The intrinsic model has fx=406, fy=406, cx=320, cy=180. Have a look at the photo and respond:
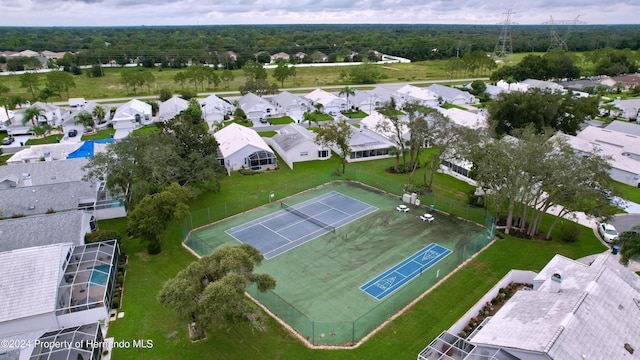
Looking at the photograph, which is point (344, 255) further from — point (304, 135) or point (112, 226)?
point (304, 135)

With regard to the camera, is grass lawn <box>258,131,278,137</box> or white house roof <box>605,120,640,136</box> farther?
grass lawn <box>258,131,278,137</box>

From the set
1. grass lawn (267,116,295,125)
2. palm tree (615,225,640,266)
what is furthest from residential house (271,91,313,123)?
palm tree (615,225,640,266)

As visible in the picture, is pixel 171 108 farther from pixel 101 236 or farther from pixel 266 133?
pixel 101 236

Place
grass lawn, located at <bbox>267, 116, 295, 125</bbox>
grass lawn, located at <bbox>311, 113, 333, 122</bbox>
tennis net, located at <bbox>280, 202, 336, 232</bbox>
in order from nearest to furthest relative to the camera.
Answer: tennis net, located at <bbox>280, 202, 336, 232</bbox> → grass lawn, located at <bbox>267, 116, 295, 125</bbox> → grass lawn, located at <bbox>311, 113, 333, 122</bbox>

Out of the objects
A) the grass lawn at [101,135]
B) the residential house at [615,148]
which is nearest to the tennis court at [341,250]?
the residential house at [615,148]

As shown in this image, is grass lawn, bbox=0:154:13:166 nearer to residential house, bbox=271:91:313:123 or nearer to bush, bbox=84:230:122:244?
bush, bbox=84:230:122:244

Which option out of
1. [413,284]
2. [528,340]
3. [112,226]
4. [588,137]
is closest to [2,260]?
[112,226]
